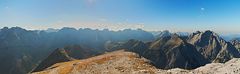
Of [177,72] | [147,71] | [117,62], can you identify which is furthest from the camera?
[117,62]

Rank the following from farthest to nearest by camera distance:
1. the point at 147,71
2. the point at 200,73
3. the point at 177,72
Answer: the point at 147,71 < the point at 177,72 < the point at 200,73

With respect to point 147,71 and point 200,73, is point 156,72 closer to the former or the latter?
point 147,71

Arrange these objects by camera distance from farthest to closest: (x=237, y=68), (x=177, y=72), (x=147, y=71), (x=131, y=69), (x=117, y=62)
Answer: (x=117, y=62) → (x=131, y=69) → (x=147, y=71) → (x=177, y=72) → (x=237, y=68)

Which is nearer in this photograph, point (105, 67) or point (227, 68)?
point (227, 68)

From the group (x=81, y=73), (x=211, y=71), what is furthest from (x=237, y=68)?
(x=81, y=73)

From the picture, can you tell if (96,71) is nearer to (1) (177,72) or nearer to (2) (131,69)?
(2) (131,69)

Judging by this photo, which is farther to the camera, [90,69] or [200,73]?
[90,69]

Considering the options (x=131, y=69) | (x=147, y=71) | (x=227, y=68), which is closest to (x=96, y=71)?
(x=131, y=69)

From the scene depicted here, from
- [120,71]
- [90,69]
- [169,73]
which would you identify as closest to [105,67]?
[90,69]

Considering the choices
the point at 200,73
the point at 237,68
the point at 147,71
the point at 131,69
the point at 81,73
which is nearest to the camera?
the point at 237,68
